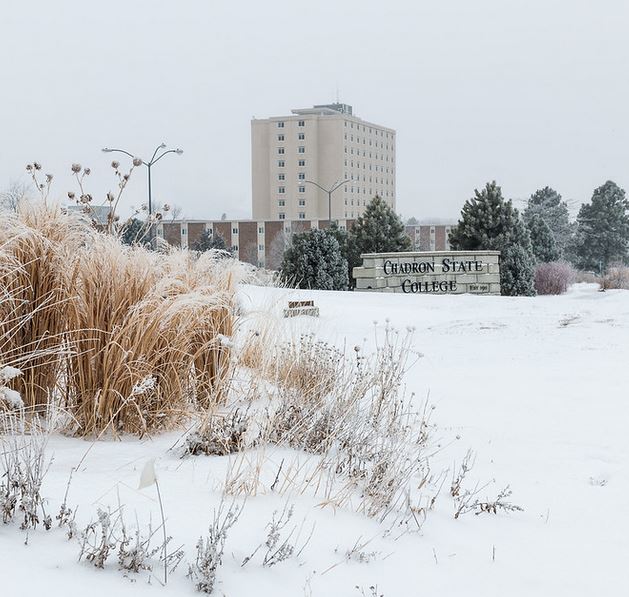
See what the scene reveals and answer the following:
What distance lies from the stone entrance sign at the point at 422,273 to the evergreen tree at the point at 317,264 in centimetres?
358

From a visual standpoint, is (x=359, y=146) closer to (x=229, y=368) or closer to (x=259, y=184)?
(x=259, y=184)

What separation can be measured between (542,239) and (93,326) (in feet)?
132

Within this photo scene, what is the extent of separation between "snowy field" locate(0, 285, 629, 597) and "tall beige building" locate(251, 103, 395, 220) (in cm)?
11060

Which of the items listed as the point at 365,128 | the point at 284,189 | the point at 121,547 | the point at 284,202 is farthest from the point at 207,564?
the point at 365,128

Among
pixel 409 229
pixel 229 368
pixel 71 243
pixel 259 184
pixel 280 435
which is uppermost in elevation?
pixel 259 184

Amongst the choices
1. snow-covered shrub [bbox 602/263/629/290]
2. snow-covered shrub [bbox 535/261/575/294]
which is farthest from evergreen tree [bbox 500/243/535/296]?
snow-covered shrub [bbox 602/263/629/290]

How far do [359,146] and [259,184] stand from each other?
60.4ft

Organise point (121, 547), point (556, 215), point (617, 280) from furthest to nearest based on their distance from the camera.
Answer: point (556, 215) → point (617, 280) → point (121, 547)

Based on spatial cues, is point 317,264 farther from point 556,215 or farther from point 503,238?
point 556,215

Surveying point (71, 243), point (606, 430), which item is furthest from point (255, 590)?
point (606, 430)

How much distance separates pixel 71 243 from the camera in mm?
4488

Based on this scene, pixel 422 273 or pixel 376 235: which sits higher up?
pixel 376 235

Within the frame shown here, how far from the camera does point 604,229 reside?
52344mm

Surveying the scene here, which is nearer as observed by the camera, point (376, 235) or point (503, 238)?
point (503, 238)
